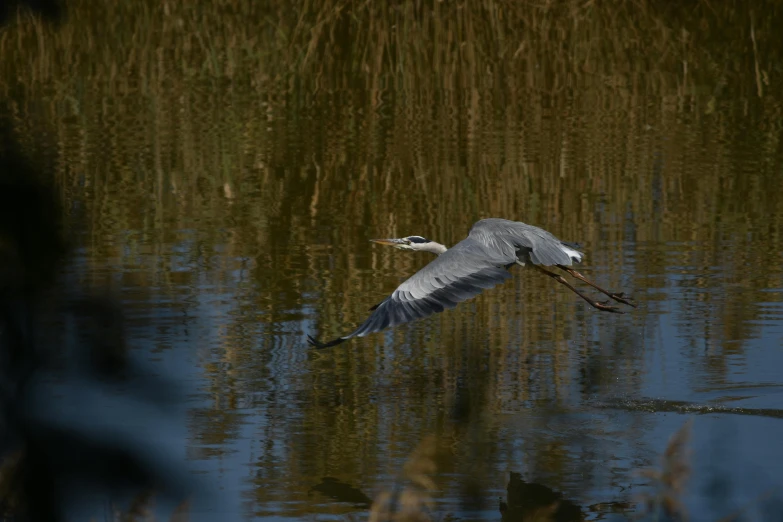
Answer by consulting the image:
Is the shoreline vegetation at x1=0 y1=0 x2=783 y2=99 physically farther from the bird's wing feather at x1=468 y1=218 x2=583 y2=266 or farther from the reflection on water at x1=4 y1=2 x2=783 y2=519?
the bird's wing feather at x1=468 y1=218 x2=583 y2=266

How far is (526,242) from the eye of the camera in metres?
6.83

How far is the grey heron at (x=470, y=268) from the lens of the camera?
5.69 m

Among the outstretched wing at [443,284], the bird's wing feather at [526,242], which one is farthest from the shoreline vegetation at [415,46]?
the outstretched wing at [443,284]

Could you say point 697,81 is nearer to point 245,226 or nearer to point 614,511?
point 245,226

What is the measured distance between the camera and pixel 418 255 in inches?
348

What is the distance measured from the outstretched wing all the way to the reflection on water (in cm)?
46

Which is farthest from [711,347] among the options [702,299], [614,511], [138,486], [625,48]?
[625,48]

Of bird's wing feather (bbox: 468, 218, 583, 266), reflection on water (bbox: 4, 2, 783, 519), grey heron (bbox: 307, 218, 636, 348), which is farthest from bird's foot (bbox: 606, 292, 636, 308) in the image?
bird's wing feather (bbox: 468, 218, 583, 266)

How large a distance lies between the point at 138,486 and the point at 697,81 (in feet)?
42.9

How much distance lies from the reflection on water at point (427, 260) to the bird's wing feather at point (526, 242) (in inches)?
18.8

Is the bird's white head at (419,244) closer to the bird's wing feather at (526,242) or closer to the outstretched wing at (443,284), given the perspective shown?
the bird's wing feather at (526,242)

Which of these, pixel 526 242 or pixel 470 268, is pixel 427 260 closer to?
pixel 526 242

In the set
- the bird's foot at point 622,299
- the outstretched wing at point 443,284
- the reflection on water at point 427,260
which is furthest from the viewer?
the bird's foot at point 622,299

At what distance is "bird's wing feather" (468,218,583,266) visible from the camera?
263 inches
